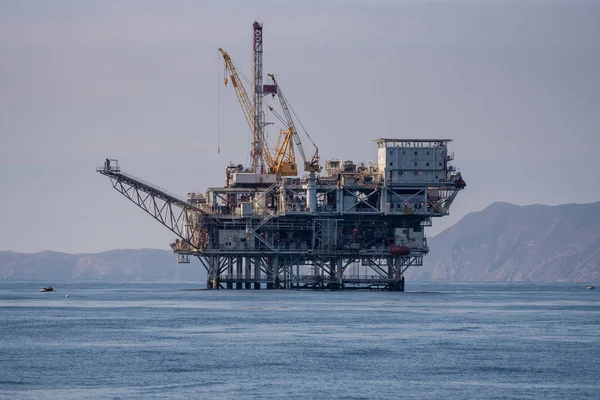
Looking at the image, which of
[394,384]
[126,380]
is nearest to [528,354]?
[394,384]

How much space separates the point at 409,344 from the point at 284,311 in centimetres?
3202

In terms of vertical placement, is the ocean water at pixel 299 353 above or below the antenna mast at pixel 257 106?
below

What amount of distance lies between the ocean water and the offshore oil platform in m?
28.2

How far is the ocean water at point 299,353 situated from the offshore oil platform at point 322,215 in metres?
28.2

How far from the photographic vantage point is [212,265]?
159875 mm

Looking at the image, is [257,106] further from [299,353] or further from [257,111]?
[299,353]

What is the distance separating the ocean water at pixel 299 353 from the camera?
6456 centimetres

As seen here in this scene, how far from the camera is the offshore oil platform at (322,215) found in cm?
14838

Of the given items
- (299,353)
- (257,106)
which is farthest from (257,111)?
(299,353)

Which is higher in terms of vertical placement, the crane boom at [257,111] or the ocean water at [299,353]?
the crane boom at [257,111]

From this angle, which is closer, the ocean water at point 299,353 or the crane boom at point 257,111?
the ocean water at point 299,353

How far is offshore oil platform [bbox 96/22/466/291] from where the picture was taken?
148 m

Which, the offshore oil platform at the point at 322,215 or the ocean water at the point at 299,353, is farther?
the offshore oil platform at the point at 322,215

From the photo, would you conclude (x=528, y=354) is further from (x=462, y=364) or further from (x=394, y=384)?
(x=394, y=384)
